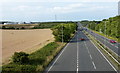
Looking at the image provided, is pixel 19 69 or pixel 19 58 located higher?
pixel 19 58

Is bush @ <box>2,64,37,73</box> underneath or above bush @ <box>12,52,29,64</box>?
underneath

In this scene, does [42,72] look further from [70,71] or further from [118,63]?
[118,63]

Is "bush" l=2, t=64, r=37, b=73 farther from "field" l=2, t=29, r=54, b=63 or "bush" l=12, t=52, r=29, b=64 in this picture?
"field" l=2, t=29, r=54, b=63

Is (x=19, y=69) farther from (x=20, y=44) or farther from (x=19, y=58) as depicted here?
(x=20, y=44)

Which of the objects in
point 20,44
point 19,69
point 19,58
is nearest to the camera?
point 19,69

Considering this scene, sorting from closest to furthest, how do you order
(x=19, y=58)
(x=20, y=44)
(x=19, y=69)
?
(x=19, y=69) < (x=19, y=58) < (x=20, y=44)

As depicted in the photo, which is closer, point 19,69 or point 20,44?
point 19,69

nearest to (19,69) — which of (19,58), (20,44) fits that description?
(19,58)

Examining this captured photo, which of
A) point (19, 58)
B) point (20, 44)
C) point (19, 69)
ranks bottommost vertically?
point (20, 44)

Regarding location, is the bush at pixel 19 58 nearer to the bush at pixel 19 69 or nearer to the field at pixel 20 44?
the bush at pixel 19 69

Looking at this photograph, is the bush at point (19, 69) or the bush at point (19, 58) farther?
the bush at point (19, 58)

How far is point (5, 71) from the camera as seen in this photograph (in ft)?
72.6

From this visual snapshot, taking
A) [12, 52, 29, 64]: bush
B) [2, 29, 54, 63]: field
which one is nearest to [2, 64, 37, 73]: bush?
[12, 52, 29, 64]: bush

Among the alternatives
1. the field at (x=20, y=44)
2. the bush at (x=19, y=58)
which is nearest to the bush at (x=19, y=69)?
the bush at (x=19, y=58)
